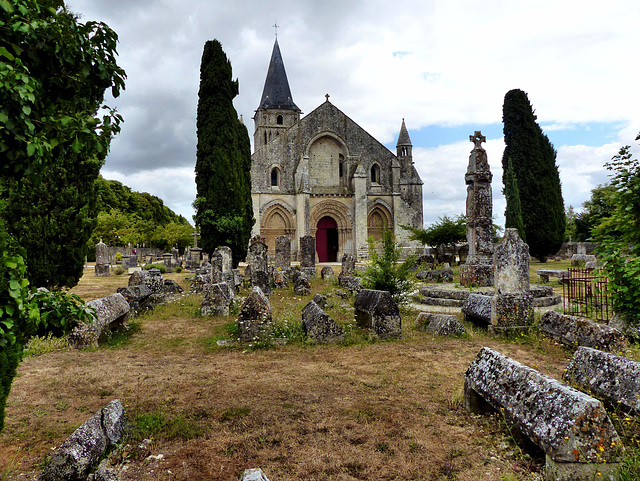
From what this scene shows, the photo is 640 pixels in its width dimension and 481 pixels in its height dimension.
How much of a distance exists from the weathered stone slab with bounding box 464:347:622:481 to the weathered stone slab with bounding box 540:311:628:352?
3.24 m

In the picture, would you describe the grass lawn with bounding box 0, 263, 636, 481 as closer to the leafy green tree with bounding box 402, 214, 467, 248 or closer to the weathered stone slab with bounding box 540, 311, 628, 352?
the weathered stone slab with bounding box 540, 311, 628, 352

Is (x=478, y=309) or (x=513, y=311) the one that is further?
(x=478, y=309)

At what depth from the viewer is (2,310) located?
2275 mm

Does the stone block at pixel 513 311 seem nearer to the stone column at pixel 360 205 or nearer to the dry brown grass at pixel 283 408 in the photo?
the dry brown grass at pixel 283 408

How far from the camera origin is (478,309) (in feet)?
26.9

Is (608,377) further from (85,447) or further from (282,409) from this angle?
(85,447)

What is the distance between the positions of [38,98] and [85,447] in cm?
253

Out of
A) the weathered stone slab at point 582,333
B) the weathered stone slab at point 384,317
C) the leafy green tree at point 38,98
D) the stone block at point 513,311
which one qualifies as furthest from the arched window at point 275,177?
the leafy green tree at point 38,98

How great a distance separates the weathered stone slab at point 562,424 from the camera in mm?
→ 2484

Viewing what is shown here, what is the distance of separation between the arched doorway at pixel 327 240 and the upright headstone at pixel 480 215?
70.3 feet

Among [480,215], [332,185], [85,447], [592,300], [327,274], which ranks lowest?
[85,447]

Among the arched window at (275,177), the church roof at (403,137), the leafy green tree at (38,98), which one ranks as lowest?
the leafy green tree at (38,98)

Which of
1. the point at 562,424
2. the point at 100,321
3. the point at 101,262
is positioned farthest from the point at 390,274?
the point at 101,262

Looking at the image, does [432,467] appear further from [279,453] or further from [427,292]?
[427,292]
